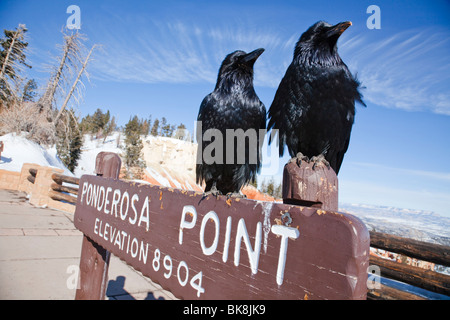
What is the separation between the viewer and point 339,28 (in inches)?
98.0

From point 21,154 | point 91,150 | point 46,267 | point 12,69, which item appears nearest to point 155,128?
point 91,150

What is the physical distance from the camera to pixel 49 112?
53.9ft

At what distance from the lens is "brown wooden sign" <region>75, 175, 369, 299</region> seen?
0.62 meters

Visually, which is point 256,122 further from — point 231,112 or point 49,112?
point 49,112

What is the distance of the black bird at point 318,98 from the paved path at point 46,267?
8.26 ft

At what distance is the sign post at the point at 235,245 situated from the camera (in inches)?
24.3

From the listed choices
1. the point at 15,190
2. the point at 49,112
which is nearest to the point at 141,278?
the point at 15,190

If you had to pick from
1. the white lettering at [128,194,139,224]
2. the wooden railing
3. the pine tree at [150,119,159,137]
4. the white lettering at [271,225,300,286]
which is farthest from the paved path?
the pine tree at [150,119,159,137]

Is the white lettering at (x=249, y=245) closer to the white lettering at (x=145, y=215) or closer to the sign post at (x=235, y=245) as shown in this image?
the sign post at (x=235, y=245)

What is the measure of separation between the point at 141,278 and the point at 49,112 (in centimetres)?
1707

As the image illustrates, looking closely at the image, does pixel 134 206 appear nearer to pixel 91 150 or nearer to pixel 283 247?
pixel 283 247

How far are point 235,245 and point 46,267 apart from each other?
3.56m

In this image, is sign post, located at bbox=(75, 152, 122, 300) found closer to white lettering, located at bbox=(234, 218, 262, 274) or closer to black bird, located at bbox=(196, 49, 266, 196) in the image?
black bird, located at bbox=(196, 49, 266, 196)
